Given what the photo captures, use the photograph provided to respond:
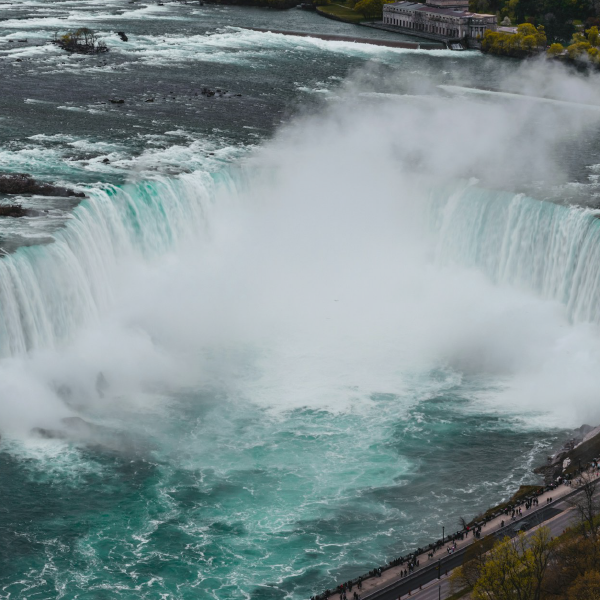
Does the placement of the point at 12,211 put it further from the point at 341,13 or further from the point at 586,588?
the point at 341,13

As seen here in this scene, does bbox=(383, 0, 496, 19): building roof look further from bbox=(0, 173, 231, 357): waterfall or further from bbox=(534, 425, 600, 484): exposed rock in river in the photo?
bbox=(534, 425, 600, 484): exposed rock in river

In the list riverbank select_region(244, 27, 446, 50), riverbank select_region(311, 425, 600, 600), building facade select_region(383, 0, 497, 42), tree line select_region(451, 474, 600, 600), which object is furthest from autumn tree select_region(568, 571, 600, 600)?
building facade select_region(383, 0, 497, 42)

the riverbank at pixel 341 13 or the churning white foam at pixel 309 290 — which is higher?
the riverbank at pixel 341 13

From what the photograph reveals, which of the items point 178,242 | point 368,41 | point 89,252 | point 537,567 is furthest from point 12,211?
point 368,41

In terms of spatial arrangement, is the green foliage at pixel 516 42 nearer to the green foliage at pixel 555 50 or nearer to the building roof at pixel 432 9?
the green foliage at pixel 555 50

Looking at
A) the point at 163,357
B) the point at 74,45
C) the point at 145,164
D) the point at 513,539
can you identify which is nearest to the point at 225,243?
the point at 145,164

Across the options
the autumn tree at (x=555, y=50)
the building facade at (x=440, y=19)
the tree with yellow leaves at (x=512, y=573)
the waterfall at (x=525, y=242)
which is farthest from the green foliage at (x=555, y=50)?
the tree with yellow leaves at (x=512, y=573)
